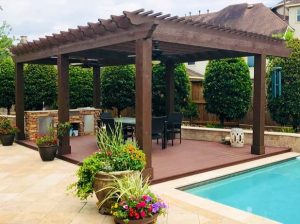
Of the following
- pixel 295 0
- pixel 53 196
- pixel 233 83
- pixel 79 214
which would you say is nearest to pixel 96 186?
pixel 79 214

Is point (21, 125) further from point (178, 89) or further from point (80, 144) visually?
point (178, 89)

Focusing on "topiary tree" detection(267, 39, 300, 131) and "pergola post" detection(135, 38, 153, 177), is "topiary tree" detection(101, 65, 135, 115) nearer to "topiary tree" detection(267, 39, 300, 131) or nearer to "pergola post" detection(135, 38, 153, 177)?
"topiary tree" detection(267, 39, 300, 131)

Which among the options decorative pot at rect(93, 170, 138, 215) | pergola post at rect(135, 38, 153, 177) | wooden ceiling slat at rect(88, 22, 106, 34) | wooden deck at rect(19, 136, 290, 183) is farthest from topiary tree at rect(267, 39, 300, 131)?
decorative pot at rect(93, 170, 138, 215)

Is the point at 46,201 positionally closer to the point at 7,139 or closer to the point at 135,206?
the point at 135,206

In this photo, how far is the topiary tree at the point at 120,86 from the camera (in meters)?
17.7

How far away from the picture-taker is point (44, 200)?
19.7 feet

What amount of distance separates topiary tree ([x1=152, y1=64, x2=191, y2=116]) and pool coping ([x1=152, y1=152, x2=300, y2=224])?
781cm

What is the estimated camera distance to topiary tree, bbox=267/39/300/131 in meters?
12.6

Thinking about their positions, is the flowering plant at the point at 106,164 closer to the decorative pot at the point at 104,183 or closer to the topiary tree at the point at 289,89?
the decorative pot at the point at 104,183

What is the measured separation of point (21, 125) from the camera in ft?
41.4

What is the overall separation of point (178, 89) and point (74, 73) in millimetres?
5570

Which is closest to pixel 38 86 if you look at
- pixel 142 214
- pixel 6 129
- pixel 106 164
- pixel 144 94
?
pixel 6 129

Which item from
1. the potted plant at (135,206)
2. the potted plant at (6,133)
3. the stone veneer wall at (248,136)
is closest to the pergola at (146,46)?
the potted plant at (6,133)

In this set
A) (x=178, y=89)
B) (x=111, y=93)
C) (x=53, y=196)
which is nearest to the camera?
(x=53, y=196)
